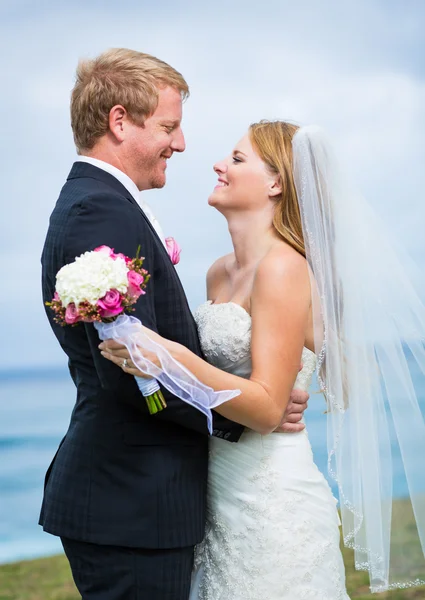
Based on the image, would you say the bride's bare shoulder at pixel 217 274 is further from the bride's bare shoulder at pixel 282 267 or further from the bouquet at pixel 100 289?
the bouquet at pixel 100 289

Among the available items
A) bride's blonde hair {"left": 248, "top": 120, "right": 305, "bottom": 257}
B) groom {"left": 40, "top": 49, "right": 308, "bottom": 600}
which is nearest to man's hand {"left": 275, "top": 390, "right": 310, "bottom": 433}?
groom {"left": 40, "top": 49, "right": 308, "bottom": 600}

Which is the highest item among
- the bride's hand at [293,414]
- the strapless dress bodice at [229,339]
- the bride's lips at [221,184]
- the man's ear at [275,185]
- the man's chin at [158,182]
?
the man's chin at [158,182]

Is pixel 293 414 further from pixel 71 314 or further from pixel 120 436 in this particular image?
pixel 71 314

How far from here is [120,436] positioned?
270 centimetres

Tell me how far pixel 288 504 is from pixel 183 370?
82 centimetres

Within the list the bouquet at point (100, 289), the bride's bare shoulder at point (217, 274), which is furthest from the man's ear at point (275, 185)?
the bouquet at point (100, 289)

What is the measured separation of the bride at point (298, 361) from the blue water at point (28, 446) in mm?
5836

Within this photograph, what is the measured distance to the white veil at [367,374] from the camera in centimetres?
315

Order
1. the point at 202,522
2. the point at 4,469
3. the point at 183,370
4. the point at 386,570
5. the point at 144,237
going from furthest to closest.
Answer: the point at 4,469
the point at 386,570
the point at 202,522
the point at 144,237
the point at 183,370

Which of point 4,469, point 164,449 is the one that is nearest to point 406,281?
point 164,449

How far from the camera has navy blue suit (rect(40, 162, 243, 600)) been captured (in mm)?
2606

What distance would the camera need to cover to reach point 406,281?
3254 mm

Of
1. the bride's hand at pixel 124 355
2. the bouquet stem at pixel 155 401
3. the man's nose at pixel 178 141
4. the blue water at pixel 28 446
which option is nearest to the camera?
the bride's hand at pixel 124 355

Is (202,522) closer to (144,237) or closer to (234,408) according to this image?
(234,408)
